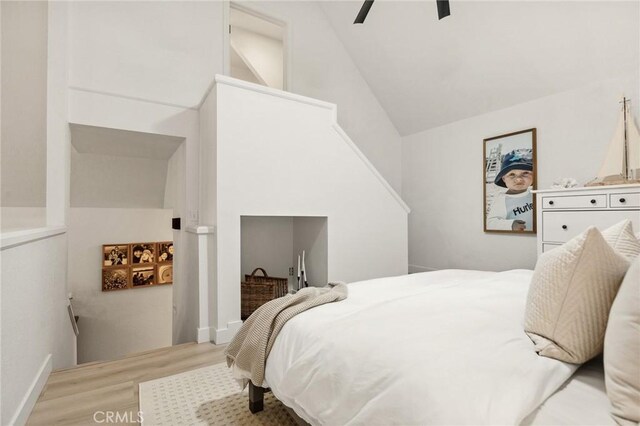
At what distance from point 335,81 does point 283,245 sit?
2392 millimetres

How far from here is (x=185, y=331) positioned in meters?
3.09

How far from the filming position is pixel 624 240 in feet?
3.42

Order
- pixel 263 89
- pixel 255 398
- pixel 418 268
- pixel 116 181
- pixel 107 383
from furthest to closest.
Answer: pixel 418 268 < pixel 116 181 < pixel 263 89 < pixel 107 383 < pixel 255 398

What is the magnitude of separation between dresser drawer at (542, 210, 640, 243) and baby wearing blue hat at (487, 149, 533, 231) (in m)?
0.61

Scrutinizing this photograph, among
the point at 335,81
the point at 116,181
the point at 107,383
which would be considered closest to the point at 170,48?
the point at 116,181

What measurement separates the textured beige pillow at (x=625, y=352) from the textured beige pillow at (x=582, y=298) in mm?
61

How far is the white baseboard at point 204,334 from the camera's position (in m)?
2.56

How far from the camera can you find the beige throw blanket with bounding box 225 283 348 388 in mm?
1327

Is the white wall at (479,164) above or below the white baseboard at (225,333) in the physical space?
above

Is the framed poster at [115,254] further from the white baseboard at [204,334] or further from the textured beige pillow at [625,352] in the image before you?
the textured beige pillow at [625,352]

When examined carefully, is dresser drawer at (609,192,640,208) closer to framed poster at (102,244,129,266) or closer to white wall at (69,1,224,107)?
white wall at (69,1,224,107)

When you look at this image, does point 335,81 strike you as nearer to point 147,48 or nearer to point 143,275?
point 147,48

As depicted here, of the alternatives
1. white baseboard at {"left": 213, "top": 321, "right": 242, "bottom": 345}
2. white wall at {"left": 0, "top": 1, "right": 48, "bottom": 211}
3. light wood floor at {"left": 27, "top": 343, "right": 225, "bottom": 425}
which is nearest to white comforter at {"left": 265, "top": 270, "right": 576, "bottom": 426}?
light wood floor at {"left": 27, "top": 343, "right": 225, "bottom": 425}

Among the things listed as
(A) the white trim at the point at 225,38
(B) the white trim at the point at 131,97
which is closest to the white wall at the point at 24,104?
(B) the white trim at the point at 131,97
